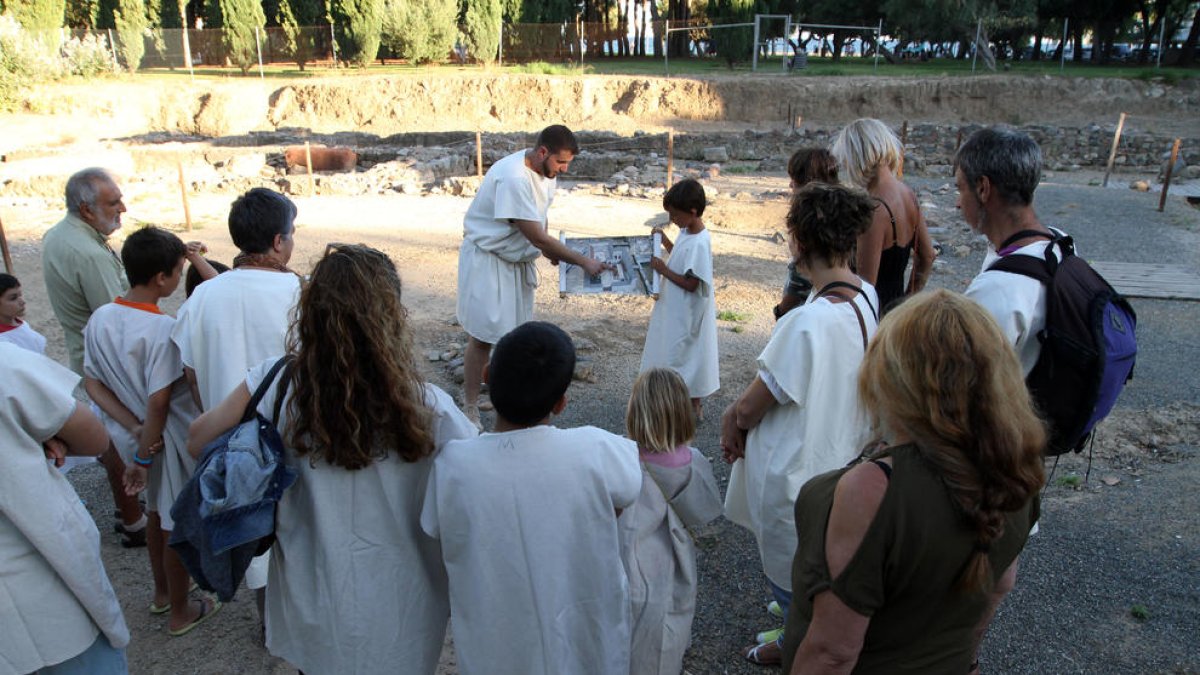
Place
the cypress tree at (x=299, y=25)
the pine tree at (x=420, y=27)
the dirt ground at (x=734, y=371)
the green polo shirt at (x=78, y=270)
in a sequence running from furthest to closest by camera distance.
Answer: the cypress tree at (x=299, y=25) → the pine tree at (x=420, y=27) → the green polo shirt at (x=78, y=270) → the dirt ground at (x=734, y=371)

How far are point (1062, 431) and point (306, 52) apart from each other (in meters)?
42.3

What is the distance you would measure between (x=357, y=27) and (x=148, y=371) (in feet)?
124

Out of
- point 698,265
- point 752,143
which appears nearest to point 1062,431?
point 698,265

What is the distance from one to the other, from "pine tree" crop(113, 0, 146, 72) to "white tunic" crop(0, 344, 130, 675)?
135 feet

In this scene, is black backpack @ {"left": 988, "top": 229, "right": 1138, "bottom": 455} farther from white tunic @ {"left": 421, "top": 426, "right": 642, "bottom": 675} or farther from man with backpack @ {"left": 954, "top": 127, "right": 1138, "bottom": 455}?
white tunic @ {"left": 421, "top": 426, "right": 642, "bottom": 675}

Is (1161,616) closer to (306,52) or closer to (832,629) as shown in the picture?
(832,629)

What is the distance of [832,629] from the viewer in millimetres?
1615

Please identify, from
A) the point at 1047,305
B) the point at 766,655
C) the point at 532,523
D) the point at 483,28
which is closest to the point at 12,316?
the point at 532,523

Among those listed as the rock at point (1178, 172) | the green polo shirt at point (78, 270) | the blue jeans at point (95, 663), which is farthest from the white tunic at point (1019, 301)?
the rock at point (1178, 172)

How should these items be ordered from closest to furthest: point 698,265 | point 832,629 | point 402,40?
point 832,629, point 698,265, point 402,40

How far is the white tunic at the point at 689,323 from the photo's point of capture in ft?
16.1

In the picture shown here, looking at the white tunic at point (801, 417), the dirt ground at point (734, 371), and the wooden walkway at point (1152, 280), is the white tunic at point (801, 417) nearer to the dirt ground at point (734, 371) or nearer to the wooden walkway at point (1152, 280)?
the dirt ground at point (734, 371)

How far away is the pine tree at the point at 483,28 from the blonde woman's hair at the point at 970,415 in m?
39.0

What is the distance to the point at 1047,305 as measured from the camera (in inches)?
100
